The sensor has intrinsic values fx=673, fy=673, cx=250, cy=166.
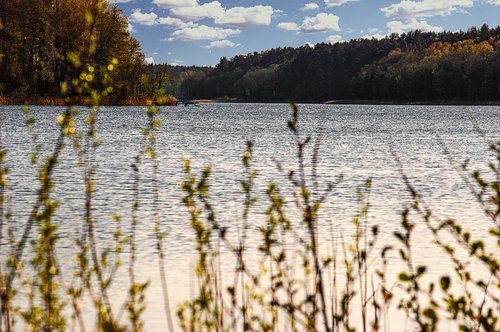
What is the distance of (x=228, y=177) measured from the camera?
69.8 feet

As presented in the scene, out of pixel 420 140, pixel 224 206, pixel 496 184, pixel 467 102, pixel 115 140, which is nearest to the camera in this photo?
pixel 496 184

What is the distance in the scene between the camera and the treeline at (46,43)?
85812 millimetres

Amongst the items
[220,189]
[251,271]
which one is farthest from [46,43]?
[251,271]

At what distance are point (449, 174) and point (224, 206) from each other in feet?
34.3

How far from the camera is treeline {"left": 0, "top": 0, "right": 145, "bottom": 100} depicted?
3378 inches

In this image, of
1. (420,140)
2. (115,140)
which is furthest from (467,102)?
(115,140)

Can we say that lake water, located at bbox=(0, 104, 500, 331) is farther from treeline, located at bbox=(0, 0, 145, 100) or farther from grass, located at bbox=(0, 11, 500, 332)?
treeline, located at bbox=(0, 0, 145, 100)

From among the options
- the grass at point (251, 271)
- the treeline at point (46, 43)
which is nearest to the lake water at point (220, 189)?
the grass at point (251, 271)

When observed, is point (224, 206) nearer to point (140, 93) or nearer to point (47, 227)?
point (47, 227)

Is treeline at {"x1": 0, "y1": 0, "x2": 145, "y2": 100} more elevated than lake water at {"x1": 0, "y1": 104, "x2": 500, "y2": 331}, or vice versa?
treeline at {"x1": 0, "y1": 0, "x2": 145, "y2": 100}

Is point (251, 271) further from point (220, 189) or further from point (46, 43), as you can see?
point (46, 43)

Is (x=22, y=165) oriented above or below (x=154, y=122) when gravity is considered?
below

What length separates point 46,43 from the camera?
86.6 meters

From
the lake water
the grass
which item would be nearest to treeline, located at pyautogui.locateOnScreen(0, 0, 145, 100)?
the lake water
